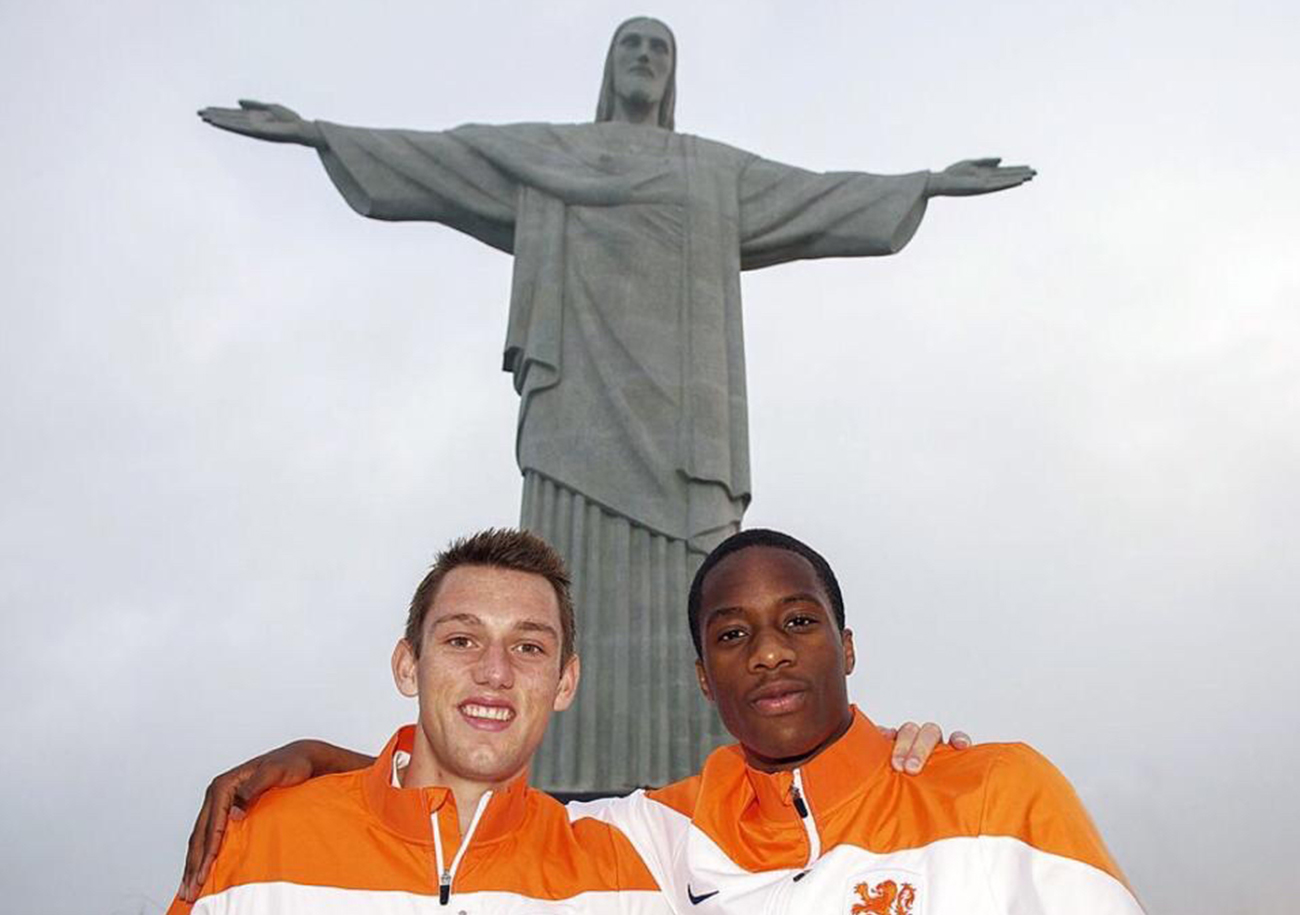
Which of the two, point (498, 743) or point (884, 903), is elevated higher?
point (498, 743)

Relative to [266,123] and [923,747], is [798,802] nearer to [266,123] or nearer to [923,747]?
[923,747]

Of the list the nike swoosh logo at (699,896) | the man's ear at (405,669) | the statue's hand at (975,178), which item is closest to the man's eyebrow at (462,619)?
the man's ear at (405,669)

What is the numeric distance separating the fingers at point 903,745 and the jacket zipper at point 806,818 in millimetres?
216

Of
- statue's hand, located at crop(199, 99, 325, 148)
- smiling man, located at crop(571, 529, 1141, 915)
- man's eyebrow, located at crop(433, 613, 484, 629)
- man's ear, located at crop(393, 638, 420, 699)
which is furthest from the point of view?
statue's hand, located at crop(199, 99, 325, 148)

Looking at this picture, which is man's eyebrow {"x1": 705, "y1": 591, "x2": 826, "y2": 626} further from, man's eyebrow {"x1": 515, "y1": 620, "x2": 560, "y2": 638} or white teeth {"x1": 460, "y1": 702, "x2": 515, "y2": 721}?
white teeth {"x1": 460, "y1": 702, "x2": 515, "y2": 721}

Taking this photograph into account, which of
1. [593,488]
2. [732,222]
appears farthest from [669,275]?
[593,488]

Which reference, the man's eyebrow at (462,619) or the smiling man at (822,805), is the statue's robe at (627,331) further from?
the man's eyebrow at (462,619)

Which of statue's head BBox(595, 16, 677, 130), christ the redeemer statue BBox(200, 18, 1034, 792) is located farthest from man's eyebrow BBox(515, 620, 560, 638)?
statue's head BBox(595, 16, 677, 130)

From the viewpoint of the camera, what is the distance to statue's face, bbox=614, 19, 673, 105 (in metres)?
9.16

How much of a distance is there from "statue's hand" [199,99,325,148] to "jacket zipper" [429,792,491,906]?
6.32 meters

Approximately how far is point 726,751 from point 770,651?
1.53 ft

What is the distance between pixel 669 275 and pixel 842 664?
5.84 metres

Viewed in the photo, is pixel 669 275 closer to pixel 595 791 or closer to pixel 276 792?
pixel 595 791

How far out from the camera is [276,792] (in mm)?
2898
